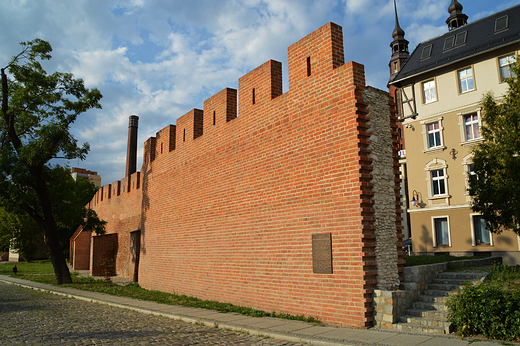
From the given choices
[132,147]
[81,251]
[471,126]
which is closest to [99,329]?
[471,126]

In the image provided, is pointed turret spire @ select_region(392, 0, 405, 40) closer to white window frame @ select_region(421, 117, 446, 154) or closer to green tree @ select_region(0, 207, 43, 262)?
white window frame @ select_region(421, 117, 446, 154)

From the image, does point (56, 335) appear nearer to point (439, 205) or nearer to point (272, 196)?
point (272, 196)

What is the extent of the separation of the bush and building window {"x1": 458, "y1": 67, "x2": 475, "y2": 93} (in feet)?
65.9

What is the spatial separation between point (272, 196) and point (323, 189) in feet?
5.58

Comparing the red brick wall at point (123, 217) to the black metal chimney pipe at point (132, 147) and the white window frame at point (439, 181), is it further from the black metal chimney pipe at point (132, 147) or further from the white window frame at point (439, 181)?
the white window frame at point (439, 181)

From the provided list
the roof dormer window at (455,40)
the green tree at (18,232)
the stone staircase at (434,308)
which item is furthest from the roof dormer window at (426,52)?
the green tree at (18,232)

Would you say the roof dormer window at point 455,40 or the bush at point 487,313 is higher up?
the roof dormer window at point 455,40

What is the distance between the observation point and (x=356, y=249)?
671 cm

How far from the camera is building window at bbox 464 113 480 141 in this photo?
21812 mm

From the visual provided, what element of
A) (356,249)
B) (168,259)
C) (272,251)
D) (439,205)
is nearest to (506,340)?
(356,249)

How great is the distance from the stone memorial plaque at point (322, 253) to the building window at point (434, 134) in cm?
1948

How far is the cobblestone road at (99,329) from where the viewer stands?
20.5ft

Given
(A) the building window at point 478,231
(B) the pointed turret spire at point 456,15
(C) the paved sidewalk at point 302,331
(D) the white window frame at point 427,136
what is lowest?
(C) the paved sidewalk at point 302,331

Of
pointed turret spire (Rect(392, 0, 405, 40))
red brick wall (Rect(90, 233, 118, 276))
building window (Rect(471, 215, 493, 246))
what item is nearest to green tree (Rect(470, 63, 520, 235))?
building window (Rect(471, 215, 493, 246))
